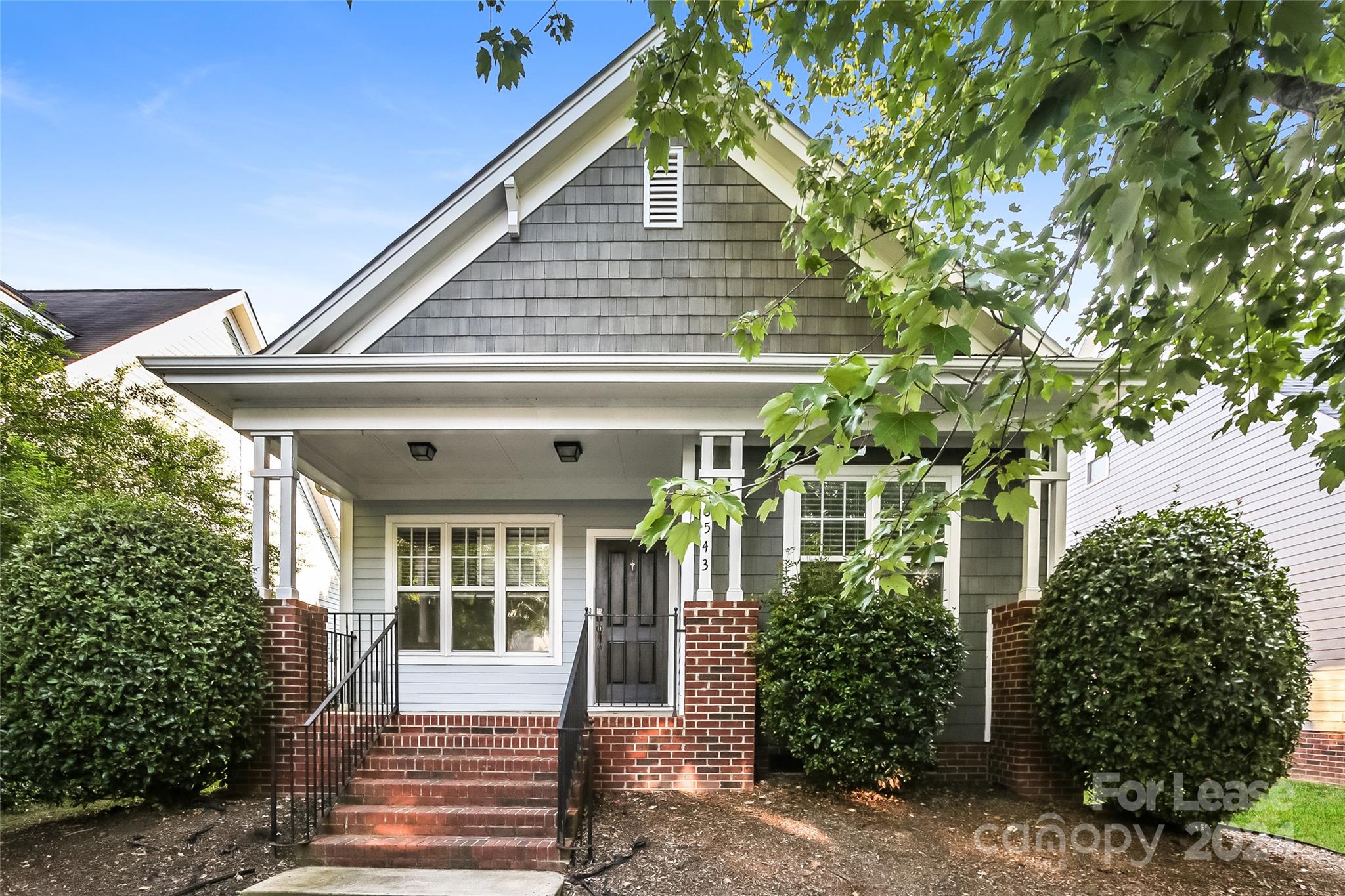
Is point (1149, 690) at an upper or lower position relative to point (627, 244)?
lower

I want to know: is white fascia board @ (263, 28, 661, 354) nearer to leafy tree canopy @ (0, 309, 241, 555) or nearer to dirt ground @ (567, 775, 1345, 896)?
leafy tree canopy @ (0, 309, 241, 555)

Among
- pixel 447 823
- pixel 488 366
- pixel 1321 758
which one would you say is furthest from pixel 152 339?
pixel 1321 758

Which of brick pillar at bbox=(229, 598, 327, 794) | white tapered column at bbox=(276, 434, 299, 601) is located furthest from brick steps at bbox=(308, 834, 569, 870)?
white tapered column at bbox=(276, 434, 299, 601)

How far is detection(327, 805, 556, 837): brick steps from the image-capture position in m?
5.34

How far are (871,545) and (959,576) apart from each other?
4.02 meters

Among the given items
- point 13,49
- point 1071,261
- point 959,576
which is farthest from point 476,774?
point 13,49

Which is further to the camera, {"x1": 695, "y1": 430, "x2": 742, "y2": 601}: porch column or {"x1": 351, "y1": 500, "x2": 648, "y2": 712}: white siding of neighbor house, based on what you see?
{"x1": 351, "y1": 500, "x2": 648, "y2": 712}: white siding of neighbor house

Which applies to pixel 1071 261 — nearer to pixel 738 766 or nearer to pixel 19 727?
pixel 738 766

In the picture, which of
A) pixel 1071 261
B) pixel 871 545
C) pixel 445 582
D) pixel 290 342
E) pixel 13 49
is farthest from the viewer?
pixel 13 49

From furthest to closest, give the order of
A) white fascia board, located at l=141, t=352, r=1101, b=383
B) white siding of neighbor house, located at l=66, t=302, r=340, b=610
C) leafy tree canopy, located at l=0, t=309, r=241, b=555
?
white siding of neighbor house, located at l=66, t=302, r=340, b=610 → leafy tree canopy, located at l=0, t=309, r=241, b=555 → white fascia board, located at l=141, t=352, r=1101, b=383

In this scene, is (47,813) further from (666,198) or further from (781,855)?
(666,198)

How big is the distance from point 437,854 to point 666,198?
5.75 metres

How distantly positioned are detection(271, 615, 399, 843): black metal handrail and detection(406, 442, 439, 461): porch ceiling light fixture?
5.06ft

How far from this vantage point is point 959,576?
7.48 metres
